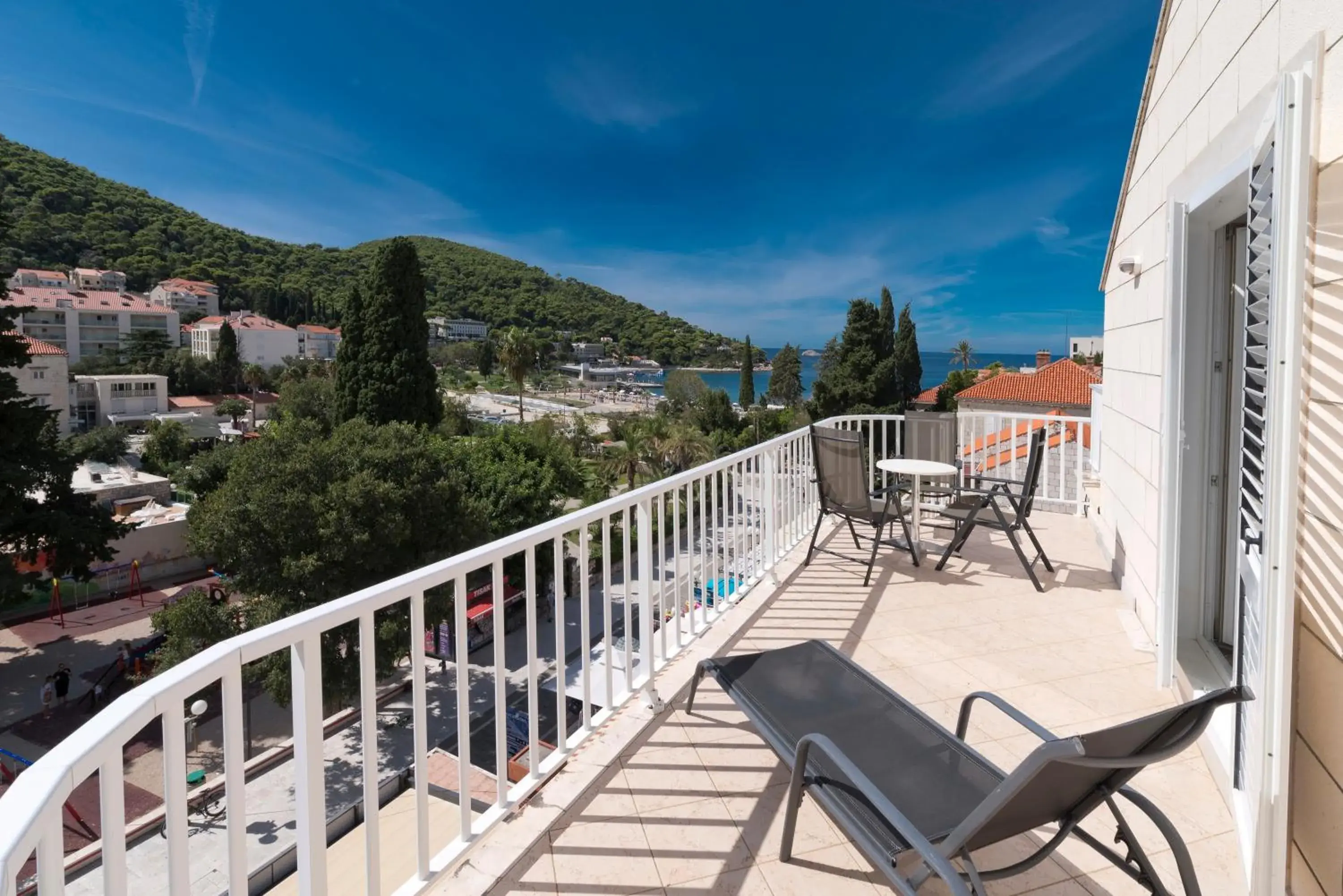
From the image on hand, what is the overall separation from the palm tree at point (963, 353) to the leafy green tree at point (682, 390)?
160 feet

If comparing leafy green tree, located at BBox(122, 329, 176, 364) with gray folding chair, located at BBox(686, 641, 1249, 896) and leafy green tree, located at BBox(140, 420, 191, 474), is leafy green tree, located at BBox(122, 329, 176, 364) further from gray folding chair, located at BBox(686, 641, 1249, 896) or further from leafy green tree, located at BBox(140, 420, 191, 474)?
gray folding chair, located at BBox(686, 641, 1249, 896)

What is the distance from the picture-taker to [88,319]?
194 ft

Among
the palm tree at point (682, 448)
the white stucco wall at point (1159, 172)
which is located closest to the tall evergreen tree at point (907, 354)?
the palm tree at point (682, 448)

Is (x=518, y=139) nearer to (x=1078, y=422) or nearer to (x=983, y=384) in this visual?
(x=983, y=384)

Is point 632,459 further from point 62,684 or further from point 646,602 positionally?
point 646,602

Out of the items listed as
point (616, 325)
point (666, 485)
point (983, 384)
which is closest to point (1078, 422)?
point (666, 485)

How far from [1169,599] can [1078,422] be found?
3.83 meters

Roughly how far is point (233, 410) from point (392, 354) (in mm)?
32240

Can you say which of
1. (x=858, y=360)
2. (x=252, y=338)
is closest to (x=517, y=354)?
(x=858, y=360)

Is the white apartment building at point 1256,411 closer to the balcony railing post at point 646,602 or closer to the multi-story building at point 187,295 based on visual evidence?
the balcony railing post at point 646,602

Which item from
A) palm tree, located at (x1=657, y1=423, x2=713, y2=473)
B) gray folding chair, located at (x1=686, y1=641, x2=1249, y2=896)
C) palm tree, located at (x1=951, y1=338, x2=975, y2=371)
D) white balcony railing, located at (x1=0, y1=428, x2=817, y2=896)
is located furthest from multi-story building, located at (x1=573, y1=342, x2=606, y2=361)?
gray folding chair, located at (x1=686, y1=641, x2=1249, y2=896)

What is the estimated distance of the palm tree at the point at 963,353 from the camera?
87.3 metres

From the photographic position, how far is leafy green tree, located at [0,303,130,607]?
14.1m

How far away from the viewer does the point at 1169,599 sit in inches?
104
